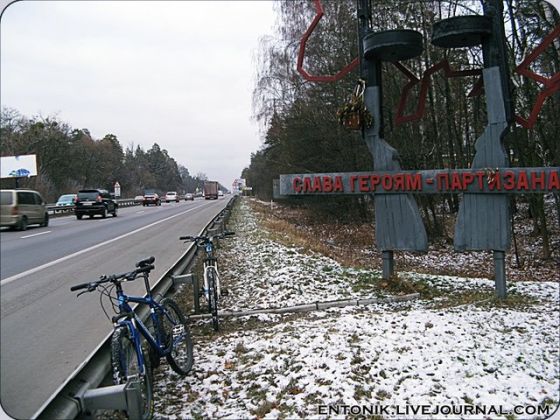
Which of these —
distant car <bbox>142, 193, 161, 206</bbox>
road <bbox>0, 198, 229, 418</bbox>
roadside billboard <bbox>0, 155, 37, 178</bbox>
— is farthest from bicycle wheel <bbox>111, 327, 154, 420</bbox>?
roadside billboard <bbox>0, 155, 37, 178</bbox>

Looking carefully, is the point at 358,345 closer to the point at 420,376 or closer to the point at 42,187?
the point at 420,376

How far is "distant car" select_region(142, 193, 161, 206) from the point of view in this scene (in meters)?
2.68

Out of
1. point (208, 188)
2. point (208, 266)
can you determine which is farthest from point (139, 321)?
point (208, 188)

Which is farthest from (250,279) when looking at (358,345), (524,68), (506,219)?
(524,68)

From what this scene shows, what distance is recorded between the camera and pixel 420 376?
283 cm

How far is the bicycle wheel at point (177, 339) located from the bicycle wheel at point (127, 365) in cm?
67

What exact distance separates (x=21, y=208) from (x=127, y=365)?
1293 millimetres

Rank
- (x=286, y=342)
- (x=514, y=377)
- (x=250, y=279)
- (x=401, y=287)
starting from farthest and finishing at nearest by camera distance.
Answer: (x=250, y=279), (x=401, y=287), (x=286, y=342), (x=514, y=377)

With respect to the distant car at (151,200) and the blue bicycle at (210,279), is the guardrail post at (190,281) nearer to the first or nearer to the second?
the blue bicycle at (210,279)

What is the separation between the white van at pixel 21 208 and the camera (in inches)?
55.1

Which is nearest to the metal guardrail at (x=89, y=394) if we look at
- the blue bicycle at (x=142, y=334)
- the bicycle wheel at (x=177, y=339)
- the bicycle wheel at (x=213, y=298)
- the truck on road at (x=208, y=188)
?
the blue bicycle at (x=142, y=334)

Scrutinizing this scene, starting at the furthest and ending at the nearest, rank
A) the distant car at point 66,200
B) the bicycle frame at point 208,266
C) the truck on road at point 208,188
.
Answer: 1. the bicycle frame at point 208,266
2. the truck on road at point 208,188
3. the distant car at point 66,200

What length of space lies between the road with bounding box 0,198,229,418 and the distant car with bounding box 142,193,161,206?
59 mm

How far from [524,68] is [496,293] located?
301 cm
